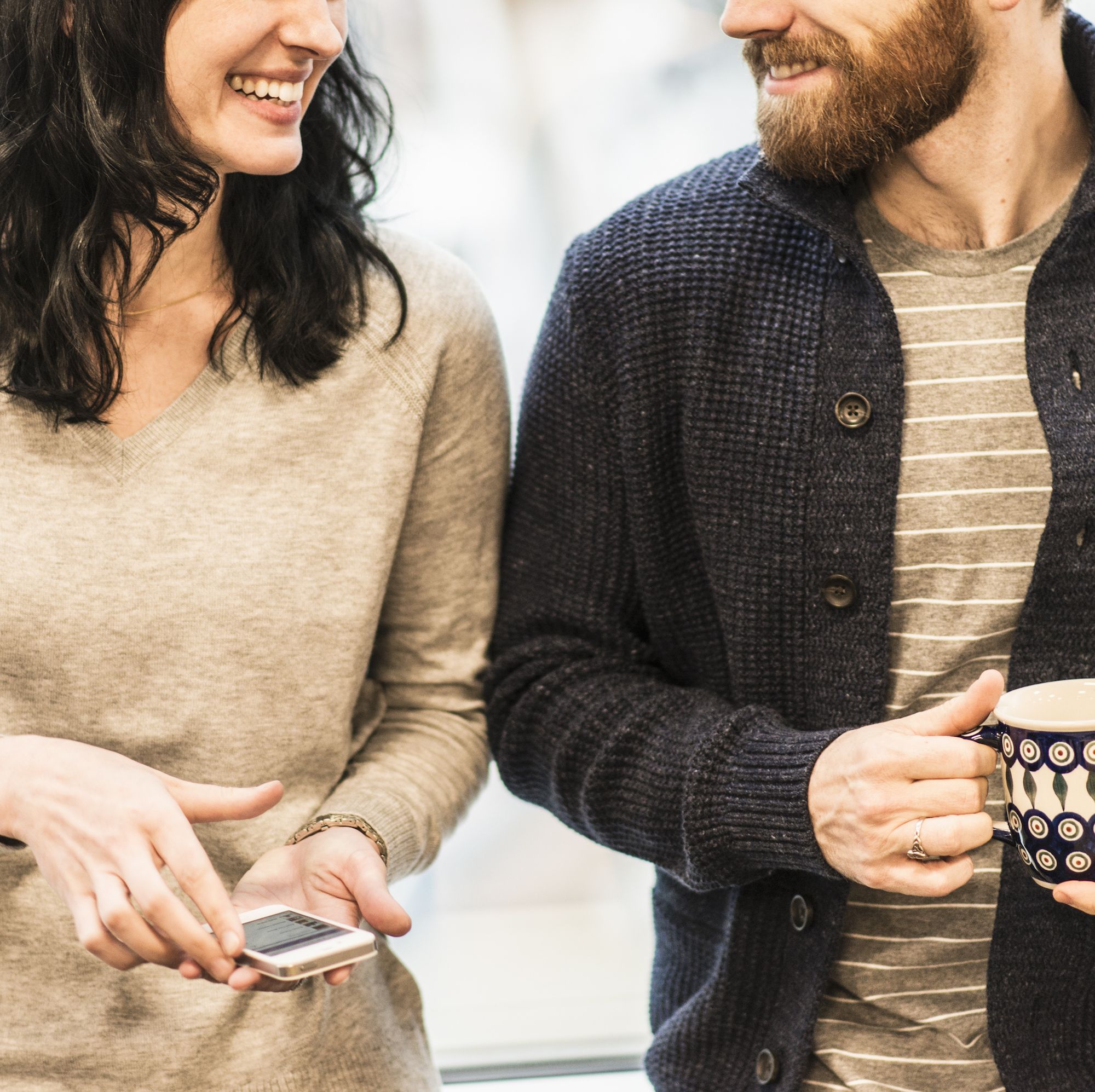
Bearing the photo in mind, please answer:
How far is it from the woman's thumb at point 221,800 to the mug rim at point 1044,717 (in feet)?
1.60

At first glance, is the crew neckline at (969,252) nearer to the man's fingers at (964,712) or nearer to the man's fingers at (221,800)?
the man's fingers at (964,712)

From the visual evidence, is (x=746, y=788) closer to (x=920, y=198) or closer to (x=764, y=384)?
(x=764, y=384)

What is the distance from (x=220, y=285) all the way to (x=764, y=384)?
0.51 metres

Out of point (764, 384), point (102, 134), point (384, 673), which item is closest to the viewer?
point (102, 134)

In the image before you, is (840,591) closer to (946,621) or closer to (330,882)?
(946,621)

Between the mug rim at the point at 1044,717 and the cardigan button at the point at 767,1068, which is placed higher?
the mug rim at the point at 1044,717

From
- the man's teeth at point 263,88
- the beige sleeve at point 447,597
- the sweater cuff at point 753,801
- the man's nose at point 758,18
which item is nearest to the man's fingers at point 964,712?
the sweater cuff at point 753,801

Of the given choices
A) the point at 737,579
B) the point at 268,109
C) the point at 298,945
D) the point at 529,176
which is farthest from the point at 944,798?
the point at 529,176

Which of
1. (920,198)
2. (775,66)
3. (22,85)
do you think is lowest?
(920,198)

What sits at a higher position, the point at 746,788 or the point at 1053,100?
the point at 1053,100

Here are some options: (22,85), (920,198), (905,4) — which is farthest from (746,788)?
(22,85)

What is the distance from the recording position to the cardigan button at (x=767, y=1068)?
1.13 m

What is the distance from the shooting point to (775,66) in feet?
3.87

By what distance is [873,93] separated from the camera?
114 centimetres
